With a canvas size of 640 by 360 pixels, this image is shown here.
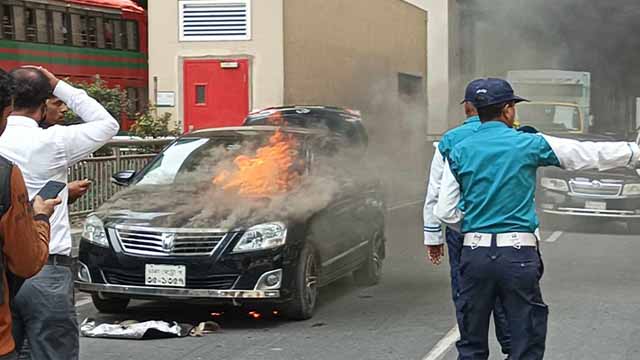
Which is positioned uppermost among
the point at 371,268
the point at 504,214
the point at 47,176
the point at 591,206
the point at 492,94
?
the point at 492,94

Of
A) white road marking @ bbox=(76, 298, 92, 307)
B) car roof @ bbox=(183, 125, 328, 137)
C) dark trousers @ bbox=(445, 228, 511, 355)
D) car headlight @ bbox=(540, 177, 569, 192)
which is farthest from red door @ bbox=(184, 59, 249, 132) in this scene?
dark trousers @ bbox=(445, 228, 511, 355)

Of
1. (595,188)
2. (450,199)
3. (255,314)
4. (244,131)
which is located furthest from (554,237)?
(450,199)

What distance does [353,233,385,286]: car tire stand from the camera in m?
9.51

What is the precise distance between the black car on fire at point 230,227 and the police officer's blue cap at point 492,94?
295cm

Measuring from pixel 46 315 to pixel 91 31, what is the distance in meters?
17.2

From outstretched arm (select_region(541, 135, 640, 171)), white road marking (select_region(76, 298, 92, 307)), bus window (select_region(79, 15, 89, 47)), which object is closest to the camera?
outstretched arm (select_region(541, 135, 640, 171))

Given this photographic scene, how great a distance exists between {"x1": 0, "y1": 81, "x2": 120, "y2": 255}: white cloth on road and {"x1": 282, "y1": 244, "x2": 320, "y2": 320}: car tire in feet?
11.2

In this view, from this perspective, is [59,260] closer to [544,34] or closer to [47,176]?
[47,176]

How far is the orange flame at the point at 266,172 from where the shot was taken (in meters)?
8.02

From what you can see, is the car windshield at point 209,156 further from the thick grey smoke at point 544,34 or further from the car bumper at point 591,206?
the car bumper at point 591,206

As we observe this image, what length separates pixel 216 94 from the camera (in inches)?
741

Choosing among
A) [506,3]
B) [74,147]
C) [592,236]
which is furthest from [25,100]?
[592,236]

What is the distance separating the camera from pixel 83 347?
703 centimetres

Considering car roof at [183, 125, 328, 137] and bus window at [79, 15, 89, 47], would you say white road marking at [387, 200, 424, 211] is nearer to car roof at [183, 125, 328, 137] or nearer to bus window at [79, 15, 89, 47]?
bus window at [79, 15, 89, 47]
